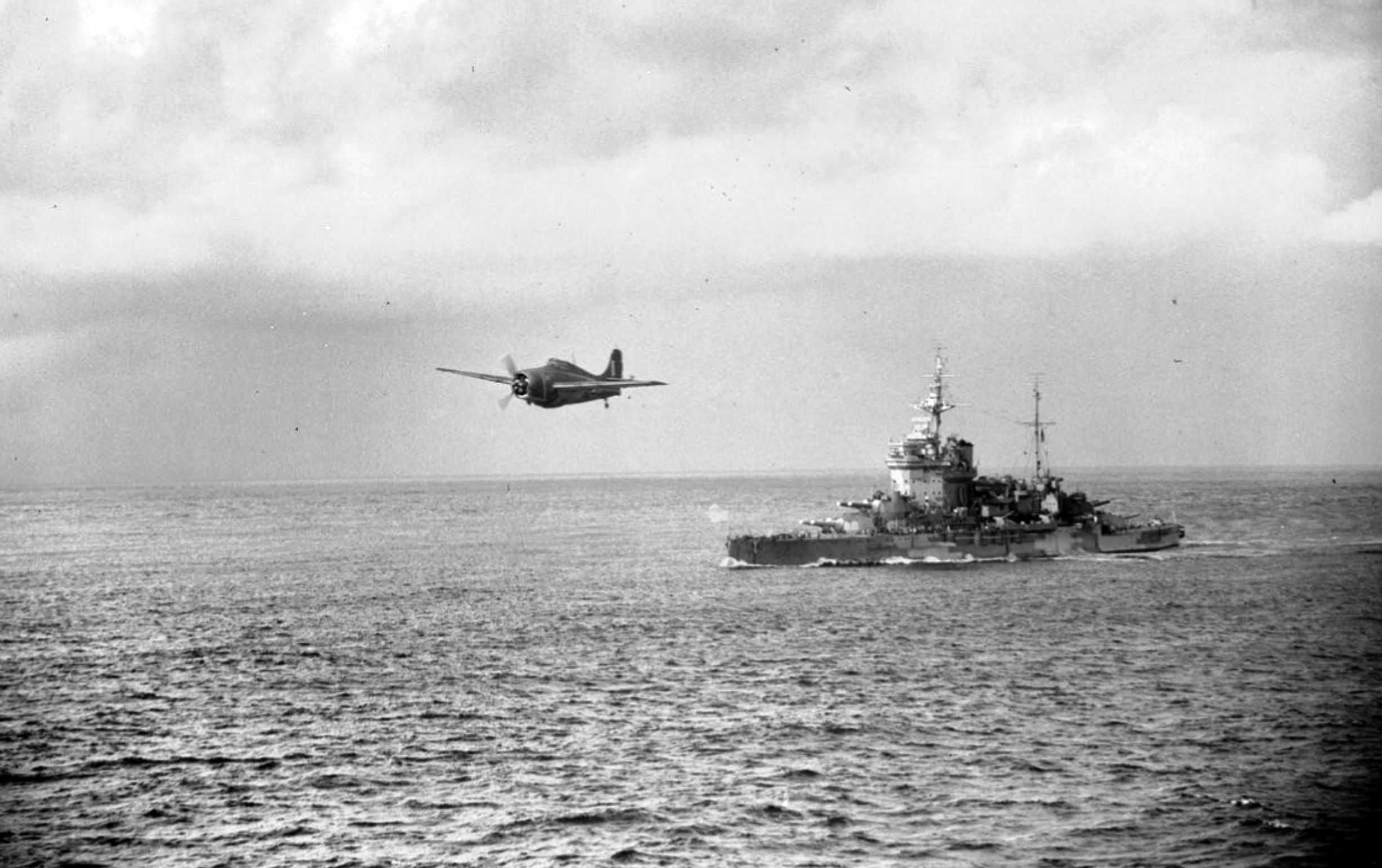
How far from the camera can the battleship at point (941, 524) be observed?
8288 cm

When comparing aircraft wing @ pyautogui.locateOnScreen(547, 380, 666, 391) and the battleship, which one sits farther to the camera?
the battleship

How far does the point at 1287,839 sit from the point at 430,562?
79877mm

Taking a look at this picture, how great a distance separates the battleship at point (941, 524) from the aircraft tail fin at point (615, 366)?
58.6 feet

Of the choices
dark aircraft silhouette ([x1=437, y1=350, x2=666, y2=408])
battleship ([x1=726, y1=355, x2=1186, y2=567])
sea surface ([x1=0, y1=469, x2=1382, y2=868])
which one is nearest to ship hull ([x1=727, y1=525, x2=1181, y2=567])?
battleship ([x1=726, y1=355, x2=1186, y2=567])

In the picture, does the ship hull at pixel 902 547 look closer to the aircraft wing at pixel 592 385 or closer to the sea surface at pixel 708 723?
the sea surface at pixel 708 723

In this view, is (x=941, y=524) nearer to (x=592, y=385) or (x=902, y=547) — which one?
(x=902, y=547)

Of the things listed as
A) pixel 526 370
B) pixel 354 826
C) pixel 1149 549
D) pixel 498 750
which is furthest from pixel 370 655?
pixel 1149 549

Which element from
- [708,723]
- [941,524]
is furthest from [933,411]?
[708,723]

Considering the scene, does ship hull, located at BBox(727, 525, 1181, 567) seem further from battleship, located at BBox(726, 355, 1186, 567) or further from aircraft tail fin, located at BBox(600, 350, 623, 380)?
aircraft tail fin, located at BBox(600, 350, 623, 380)

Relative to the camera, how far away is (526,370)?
4631 centimetres

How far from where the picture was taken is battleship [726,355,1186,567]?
82.9 meters

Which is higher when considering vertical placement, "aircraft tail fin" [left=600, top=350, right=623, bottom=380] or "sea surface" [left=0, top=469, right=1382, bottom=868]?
"aircraft tail fin" [left=600, top=350, right=623, bottom=380]

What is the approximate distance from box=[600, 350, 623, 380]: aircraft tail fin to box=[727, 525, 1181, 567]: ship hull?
58.6 ft

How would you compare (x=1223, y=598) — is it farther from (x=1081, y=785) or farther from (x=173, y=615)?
(x=173, y=615)
